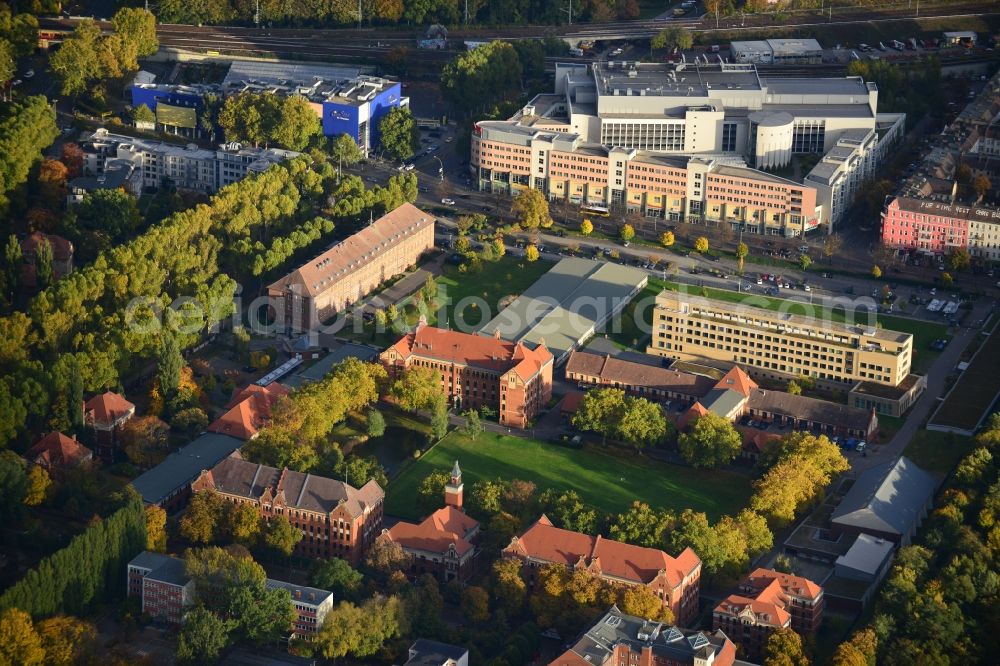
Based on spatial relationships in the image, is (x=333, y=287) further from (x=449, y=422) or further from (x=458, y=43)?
(x=458, y=43)

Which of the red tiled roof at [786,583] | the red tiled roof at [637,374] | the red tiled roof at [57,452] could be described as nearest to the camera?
the red tiled roof at [786,583]

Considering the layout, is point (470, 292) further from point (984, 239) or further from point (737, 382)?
point (984, 239)

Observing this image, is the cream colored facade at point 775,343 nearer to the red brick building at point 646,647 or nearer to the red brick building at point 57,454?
the red brick building at point 646,647

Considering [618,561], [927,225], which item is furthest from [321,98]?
[618,561]

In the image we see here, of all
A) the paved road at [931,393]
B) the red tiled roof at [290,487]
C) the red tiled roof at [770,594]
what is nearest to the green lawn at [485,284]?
the paved road at [931,393]

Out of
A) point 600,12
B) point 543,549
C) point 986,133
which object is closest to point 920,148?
point 986,133

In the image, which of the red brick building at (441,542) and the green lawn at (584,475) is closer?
the red brick building at (441,542)
